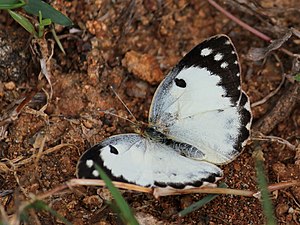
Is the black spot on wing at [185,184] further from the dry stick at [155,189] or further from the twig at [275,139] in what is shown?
the twig at [275,139]

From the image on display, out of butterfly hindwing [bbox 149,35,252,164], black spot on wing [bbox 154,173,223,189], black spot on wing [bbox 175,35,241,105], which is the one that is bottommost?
black spot on wing [bbox 154,173,223,189]

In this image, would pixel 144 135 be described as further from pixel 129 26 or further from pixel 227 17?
pixel 227 17

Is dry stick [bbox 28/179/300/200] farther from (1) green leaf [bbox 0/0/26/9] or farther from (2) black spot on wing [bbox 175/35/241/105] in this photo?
(1) green leaf [bbox 0/0/26/9]

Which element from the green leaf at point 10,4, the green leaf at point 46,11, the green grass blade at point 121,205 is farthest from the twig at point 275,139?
the green leaf at point 10,4

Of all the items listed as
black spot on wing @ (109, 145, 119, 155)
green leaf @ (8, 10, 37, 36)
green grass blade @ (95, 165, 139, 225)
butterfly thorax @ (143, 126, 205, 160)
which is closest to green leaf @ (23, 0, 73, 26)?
green leaf @ (8, 10, 37, 36)

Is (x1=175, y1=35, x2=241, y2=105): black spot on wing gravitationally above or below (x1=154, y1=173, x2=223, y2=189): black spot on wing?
above

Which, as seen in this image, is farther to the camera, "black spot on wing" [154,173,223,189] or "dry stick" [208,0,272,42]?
"dry stick" [208,0,272,42]

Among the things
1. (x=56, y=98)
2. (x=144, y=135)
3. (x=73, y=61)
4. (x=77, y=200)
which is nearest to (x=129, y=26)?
(x=73, y=61)

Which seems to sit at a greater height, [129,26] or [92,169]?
[129,26]

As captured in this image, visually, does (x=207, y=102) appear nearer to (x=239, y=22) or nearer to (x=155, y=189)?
(x=155, y=189)
